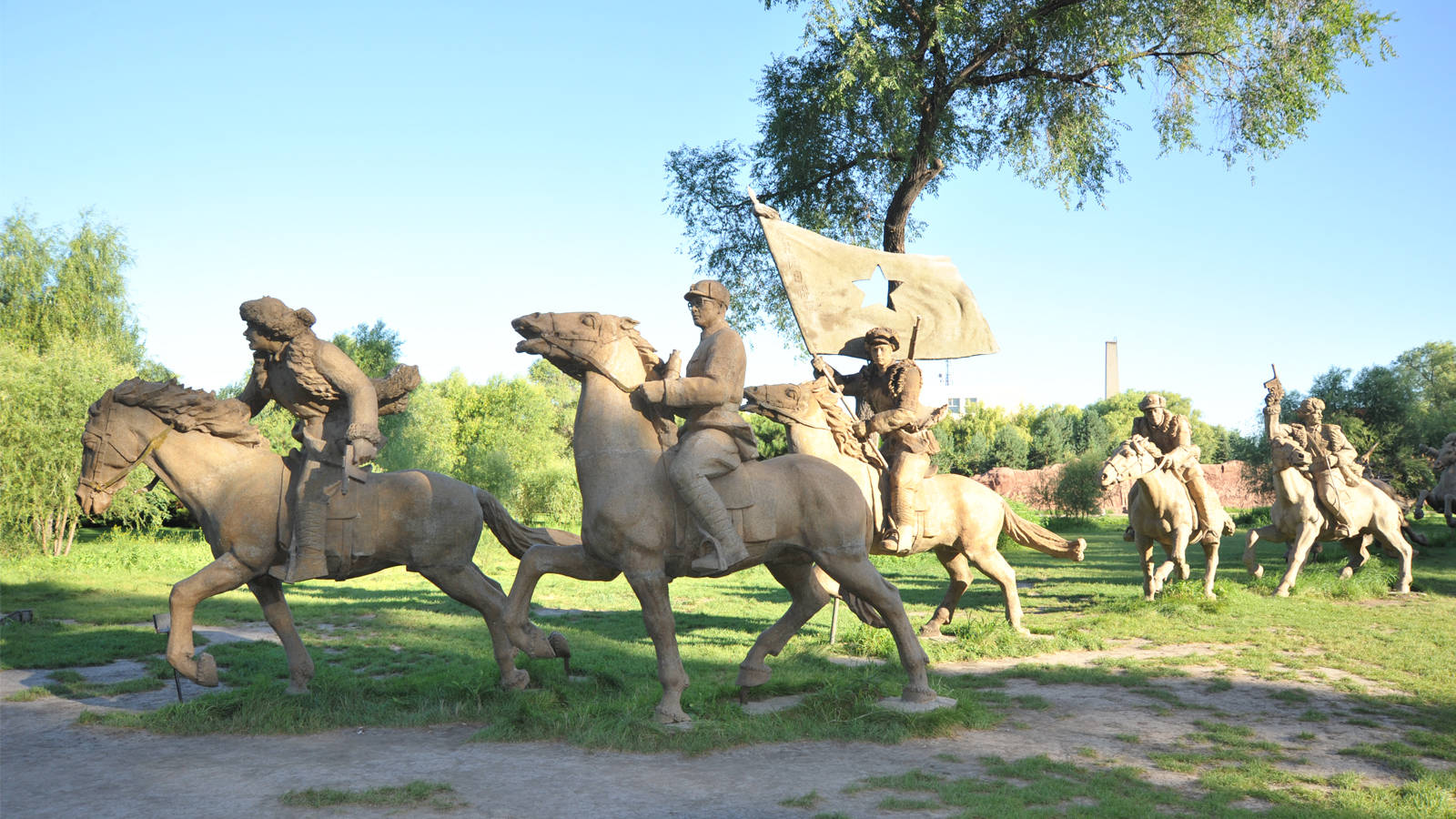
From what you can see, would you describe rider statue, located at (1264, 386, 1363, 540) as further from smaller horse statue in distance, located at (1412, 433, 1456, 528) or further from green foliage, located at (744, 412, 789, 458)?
green foliage, located at (744, 412, 789, 458)

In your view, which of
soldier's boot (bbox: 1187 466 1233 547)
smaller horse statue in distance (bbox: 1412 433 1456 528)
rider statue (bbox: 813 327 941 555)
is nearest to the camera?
rider statue (bbox: 813 327 941 555)

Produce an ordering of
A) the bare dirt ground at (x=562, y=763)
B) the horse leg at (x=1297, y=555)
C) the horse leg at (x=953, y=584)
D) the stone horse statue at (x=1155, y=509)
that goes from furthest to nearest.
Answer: the horse leg at (x=1297, y=555)
the stone horse statue at (x=1155, y=509)
the horse leg at (x=953, y=584)
the bare dirt ground at (x=562, y=763)

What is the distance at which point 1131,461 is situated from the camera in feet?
37.9

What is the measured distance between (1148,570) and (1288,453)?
275cm

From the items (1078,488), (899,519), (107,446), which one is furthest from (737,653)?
(1078,488)

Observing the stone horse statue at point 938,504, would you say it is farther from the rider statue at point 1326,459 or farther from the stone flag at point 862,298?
the rider statue at point 1326,459

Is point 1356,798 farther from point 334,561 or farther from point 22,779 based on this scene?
point 22,779

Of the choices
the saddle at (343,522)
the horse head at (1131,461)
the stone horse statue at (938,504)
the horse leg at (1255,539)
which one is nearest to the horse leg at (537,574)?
the saddle at (343,522)

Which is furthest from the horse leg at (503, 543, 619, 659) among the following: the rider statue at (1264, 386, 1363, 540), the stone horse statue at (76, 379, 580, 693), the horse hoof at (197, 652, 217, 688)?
the rider statue at (1264, 386, 1363, 540)

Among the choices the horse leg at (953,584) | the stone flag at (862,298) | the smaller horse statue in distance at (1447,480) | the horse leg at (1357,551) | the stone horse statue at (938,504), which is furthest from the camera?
the smaller horse statue in distance at (1447,480)

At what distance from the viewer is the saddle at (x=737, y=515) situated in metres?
6.06

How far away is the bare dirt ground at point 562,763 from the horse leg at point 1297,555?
6.36 m

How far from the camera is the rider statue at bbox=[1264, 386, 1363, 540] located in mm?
13594

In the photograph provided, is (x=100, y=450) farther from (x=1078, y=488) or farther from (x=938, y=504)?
(x=1078, y=488)
